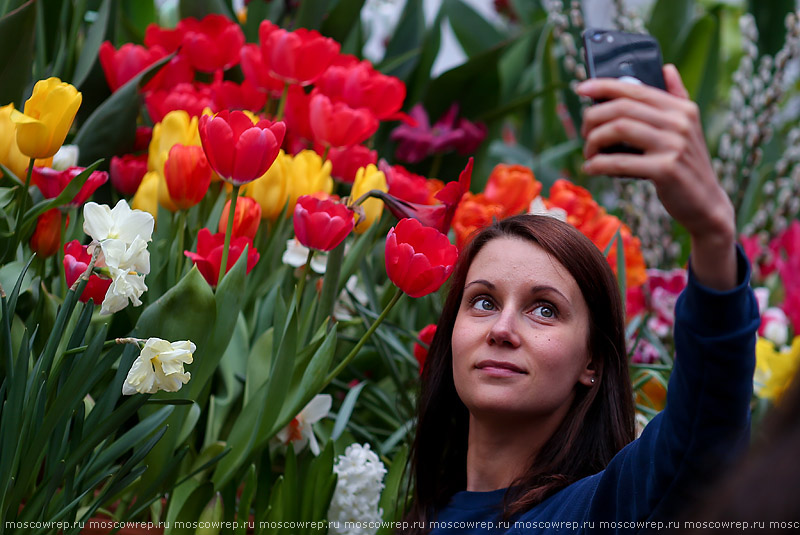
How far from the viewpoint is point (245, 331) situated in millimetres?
1131

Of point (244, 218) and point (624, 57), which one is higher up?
point (624, 57)

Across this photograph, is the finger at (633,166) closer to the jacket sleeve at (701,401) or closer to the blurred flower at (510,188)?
the jacket sleeve at (701,401)

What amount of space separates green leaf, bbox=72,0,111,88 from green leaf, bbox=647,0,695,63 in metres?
1.52

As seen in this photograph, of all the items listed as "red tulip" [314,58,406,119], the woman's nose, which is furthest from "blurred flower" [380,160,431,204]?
the woman's nose

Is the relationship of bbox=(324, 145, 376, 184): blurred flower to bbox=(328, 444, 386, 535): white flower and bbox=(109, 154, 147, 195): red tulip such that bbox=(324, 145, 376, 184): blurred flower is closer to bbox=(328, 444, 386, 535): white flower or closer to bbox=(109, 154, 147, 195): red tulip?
bbox=(109, 154, 147, 195): red tulip

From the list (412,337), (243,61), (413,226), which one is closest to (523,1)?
(243,61)

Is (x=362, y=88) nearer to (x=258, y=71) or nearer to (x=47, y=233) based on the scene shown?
(x=258, y=71)

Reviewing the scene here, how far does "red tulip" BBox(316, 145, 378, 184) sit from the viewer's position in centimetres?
131

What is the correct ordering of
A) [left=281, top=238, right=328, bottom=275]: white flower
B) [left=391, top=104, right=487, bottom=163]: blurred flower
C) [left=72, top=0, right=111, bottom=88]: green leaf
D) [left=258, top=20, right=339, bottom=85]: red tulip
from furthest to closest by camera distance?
1. [left=391, top=104, right=487, bottom=163]: blurred flower
2. [left=72, top=0, right=111, bottom=88]: green leaf
3. [left=258, top=20, right=339, bottom=85]: red tulip
4. [left=281, top=238, right=328, bottom=275]: white flower

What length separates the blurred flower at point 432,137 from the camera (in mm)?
1628

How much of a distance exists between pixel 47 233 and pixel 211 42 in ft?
1.60

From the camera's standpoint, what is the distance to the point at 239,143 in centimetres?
93

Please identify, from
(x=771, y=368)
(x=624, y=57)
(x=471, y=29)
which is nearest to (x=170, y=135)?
(x=624, y=57)

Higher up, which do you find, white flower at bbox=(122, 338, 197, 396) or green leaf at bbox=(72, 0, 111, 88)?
green leaf at bbox=(72, 0, 111, 88)
